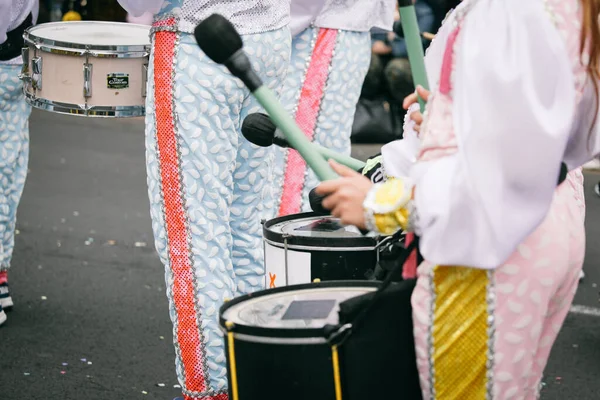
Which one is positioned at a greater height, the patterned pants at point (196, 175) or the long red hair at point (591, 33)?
the long red hair at point (591, 33)

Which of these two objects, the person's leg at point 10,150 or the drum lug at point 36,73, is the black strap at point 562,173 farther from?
the person's leg at point 10,150

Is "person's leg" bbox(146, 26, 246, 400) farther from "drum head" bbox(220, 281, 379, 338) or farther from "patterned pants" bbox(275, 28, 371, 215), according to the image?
"patterned pants" bbox(275, 28, 371, 215)

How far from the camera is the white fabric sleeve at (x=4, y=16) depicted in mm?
4156

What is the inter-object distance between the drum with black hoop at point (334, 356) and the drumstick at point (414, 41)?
46 cm

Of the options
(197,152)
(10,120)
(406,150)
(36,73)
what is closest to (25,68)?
(36,73)

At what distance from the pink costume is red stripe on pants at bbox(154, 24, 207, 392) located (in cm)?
118

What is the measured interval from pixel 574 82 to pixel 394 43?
756cm

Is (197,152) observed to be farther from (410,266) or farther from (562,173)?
(562,173)

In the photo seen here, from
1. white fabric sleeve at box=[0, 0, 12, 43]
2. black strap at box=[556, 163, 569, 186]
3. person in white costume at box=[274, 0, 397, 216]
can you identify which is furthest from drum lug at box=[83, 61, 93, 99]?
black strap at box=[556, 163, 569, 186]

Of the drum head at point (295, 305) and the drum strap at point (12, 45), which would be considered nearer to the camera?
the drum head at point (295, 305)

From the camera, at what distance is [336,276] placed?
2.69 m

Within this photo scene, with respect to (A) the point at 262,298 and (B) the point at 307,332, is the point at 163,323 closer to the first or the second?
(A) the point at 262,298

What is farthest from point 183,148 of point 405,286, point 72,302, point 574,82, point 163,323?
point 72,302

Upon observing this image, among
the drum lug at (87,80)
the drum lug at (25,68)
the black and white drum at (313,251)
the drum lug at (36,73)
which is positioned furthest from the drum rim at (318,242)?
the drum lug at (25,68)
